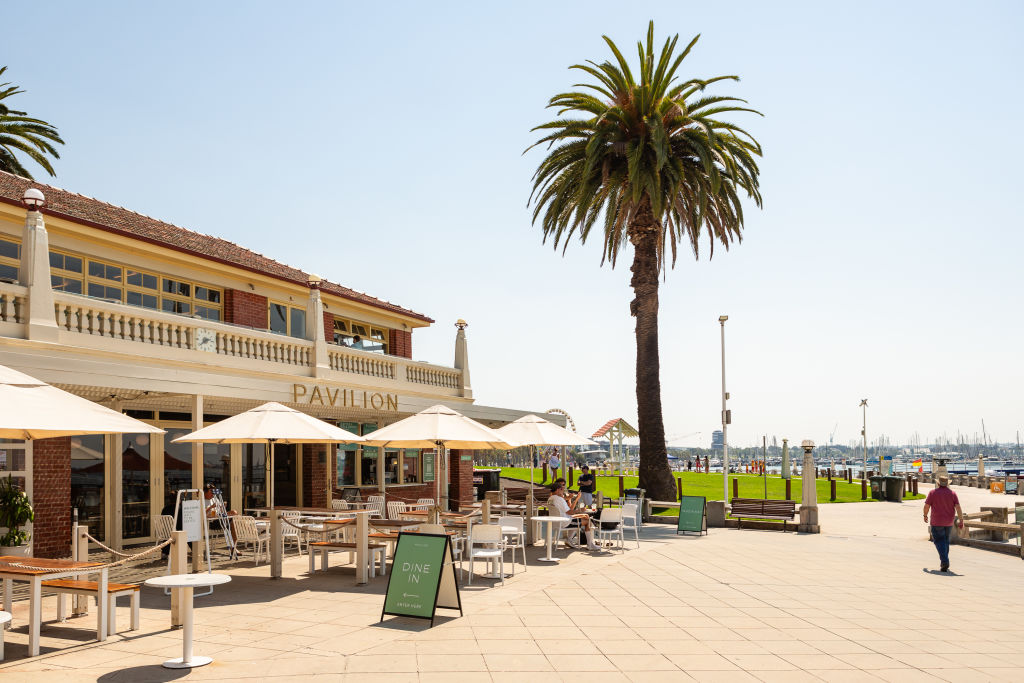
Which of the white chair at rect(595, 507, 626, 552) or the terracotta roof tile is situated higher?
the terracotta roof tile


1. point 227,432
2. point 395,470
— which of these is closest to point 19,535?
point 227,432

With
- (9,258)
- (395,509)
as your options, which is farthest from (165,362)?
(395,509)

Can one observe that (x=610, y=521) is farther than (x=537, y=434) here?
No

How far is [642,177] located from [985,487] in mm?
46124

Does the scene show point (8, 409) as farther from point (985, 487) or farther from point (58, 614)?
point (985, 487)

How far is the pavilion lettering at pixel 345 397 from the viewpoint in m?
18.9

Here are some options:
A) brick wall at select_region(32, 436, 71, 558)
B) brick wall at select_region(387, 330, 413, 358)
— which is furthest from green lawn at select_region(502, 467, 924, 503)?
brick wall at select_region(32, 436, 71, 558)

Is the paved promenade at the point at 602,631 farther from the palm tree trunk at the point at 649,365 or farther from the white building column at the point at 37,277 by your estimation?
the palm tree trunk at the point at 649,365

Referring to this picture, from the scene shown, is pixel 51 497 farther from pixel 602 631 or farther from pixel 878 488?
pixel 878 488

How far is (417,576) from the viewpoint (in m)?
9.74

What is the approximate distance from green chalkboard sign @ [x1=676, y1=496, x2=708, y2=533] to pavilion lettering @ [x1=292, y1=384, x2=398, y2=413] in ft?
27.0

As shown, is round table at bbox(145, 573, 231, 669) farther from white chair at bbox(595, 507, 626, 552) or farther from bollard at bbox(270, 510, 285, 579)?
white chair at bbox(595, 507, 626, 552)

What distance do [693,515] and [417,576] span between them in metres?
13.6

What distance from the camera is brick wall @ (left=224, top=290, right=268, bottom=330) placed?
21234 mm
